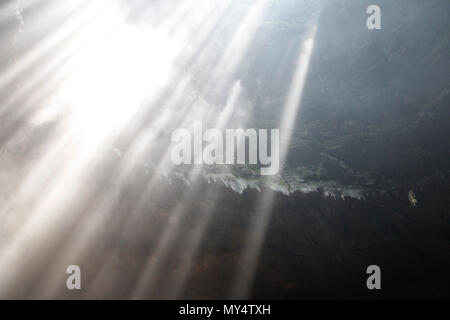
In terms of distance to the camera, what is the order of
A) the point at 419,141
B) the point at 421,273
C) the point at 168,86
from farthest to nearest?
the point at 168,86
the point at 419,141
the point at 421,273

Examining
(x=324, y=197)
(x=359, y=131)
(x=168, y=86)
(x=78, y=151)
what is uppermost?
(x=168, y=86)

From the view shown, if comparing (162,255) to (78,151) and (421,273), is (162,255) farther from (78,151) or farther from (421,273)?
(421,273)

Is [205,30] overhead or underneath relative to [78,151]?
overhead

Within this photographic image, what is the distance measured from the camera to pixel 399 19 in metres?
20.3

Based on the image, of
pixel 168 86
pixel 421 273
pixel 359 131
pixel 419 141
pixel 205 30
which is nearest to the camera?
pixel 421 273

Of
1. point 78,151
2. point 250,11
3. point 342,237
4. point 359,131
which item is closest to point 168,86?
point 78,151

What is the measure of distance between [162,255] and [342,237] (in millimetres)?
8971

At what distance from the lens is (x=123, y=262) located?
16.4 metres

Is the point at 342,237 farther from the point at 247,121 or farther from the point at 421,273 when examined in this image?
the point at 247,121

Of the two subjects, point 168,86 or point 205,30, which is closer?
point 168,86

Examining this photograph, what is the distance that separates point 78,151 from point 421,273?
743 inches
